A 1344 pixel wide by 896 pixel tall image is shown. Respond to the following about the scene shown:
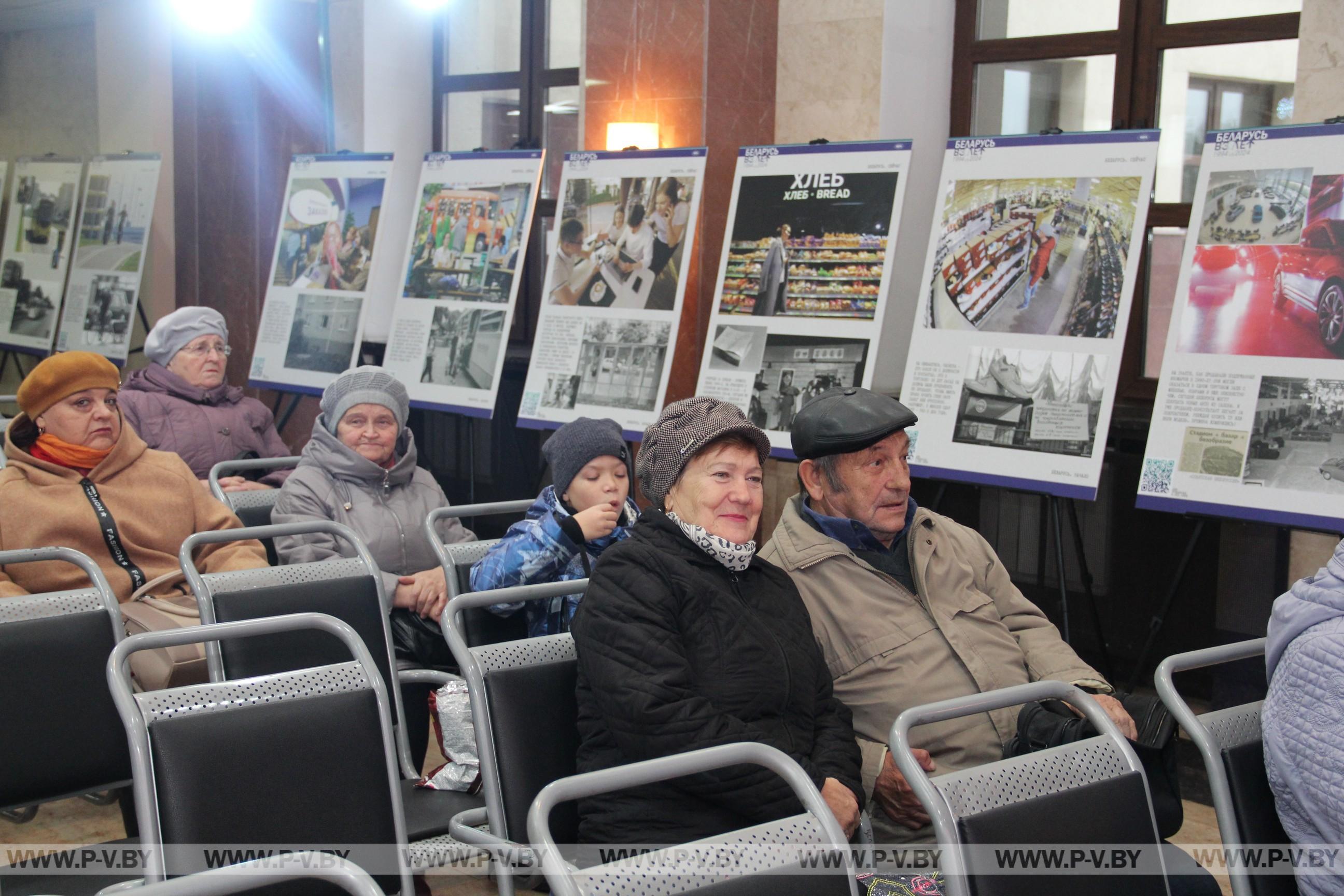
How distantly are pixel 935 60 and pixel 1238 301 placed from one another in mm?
2067

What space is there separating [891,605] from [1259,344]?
A: 68.4 inches

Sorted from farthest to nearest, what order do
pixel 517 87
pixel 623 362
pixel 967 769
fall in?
pixel 517 87, pixel 623 362, pixel 967 769

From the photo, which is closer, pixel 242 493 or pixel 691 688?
pixel 691 688

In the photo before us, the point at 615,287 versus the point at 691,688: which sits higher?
the point at 615,287

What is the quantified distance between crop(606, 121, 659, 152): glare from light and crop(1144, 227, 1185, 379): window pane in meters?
2.02

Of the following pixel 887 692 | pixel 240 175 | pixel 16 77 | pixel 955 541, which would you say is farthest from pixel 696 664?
pixel 16 77

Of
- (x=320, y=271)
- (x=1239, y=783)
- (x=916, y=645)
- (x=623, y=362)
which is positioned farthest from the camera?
(x=320, y=271)

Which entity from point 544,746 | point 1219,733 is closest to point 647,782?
point 544,746

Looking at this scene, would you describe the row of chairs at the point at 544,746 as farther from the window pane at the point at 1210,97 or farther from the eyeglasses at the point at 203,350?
the window pane at the point at 1210,97

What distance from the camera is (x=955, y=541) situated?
252cm

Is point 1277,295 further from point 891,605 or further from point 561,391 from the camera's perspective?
point 561,391

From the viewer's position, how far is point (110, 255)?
25.4 ft

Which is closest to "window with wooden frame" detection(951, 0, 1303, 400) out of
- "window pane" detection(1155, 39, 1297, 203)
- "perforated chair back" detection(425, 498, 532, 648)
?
"window pane" detection(1155, 39, 1297, 203)

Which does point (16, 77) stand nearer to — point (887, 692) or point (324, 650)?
point (324, 650)
